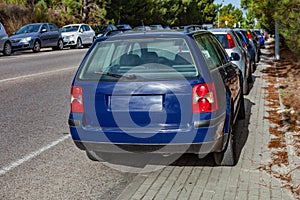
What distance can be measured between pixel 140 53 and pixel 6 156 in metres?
2.27

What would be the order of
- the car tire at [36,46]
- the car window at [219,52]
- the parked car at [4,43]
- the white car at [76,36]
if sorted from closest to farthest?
1. the car window at [219,52]
2. the parked car at [4,43]
3. the car tire at [36,46]
4. the white car at [76,36]

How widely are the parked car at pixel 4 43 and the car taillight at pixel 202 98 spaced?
19.2 m

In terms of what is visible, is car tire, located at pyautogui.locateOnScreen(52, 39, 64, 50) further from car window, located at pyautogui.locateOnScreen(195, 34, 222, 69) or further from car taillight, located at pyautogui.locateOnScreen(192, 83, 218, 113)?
car taillight, located at pyautogui.locateOnScreen(192, 83, 218, 113)

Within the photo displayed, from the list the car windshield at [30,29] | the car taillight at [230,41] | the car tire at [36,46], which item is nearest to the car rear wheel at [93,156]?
the car taillight at [230,41]

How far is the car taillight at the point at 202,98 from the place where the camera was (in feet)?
14.2

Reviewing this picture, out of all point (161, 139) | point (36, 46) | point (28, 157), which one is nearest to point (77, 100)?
point (161, 139)

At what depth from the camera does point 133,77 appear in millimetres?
4477

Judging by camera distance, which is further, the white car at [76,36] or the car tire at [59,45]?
the white car at [76,36]

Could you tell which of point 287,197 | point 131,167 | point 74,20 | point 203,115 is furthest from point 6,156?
point 74,20

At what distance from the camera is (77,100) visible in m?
4.64

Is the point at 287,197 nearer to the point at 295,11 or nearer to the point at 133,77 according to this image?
the point at 133,77

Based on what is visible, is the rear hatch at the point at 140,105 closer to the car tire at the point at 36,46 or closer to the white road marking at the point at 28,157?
the white road marking at the point at 28,157

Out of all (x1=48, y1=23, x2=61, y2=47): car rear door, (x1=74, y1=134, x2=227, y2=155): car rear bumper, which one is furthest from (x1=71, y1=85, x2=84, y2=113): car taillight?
(x1=48, y1=23, x2=61, y2=47): car rear door

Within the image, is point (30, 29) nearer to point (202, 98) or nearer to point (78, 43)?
point (78, 43)
